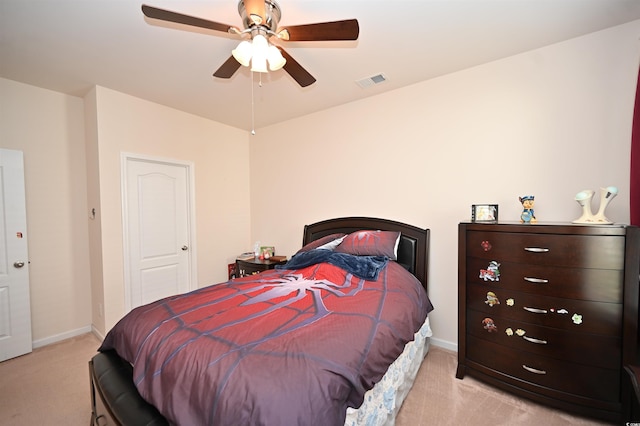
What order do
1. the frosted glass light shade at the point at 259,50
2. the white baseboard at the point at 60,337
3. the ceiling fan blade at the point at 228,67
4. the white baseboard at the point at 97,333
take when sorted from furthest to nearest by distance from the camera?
the white baseboard at the point at 97,333
the white baseboard at the point at 60,337
the ceiling fan blade at the point at 228,67
the frosted glass light shade at the point at 259,50

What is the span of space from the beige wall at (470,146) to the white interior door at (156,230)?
4.67 ft

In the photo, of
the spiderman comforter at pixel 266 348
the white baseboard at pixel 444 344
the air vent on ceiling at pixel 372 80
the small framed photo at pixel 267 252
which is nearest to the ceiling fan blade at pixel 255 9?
the air vent on ceiling at pixel 372 80

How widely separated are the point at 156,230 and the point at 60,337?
1.43 m

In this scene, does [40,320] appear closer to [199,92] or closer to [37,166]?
[37,166]

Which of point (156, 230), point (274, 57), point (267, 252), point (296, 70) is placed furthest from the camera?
point (267, 252)

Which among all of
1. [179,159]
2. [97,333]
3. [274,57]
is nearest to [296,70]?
[274,57]

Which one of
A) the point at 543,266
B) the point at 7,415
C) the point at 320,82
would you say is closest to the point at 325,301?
the point at 543,266

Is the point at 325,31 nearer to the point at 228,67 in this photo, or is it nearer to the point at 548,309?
the point at 228,67

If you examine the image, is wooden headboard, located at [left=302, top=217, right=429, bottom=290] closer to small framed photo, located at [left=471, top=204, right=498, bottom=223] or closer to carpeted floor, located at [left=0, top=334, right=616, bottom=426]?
small framed photo, located at [left=471, top=204, right=498, bottom=223]

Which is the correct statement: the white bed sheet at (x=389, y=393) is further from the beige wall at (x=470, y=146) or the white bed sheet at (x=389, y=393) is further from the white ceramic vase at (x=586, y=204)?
the white ceramic vase at (x=586, y=204)

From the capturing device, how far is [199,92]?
2.88m

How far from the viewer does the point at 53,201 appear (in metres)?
2.82

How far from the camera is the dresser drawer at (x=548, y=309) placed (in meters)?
1.58

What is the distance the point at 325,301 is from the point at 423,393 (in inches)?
43.0
